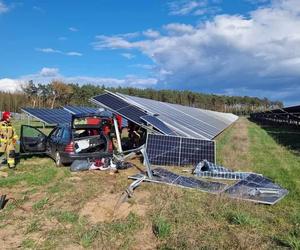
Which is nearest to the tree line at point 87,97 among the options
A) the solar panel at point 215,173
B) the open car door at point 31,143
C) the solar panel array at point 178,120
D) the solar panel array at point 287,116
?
the solar panel array at point 287,116

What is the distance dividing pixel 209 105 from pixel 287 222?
118769 mm

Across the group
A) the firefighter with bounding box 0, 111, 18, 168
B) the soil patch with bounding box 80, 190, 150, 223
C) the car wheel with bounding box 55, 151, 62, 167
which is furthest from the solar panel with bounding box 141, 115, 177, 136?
the soil patch with bounding box 80, 190, 150, 223

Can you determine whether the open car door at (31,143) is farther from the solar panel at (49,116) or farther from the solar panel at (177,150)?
the solar panel at (49,116)

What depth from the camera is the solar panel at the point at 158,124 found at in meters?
14.4

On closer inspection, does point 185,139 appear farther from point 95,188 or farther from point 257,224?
point 257,224

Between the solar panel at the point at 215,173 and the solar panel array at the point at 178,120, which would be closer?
the solar panel at the point at 215,173

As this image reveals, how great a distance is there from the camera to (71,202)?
28.3 ft

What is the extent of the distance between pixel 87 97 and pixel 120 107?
8501cm

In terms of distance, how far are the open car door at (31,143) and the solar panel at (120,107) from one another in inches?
105

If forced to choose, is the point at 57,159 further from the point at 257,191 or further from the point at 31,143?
the point at 257,191

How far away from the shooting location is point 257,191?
8.88 meters

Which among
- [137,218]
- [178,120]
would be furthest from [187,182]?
[178,120]

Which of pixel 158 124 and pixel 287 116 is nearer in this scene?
pixel 158 124

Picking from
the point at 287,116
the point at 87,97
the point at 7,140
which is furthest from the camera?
the point at 87,97
